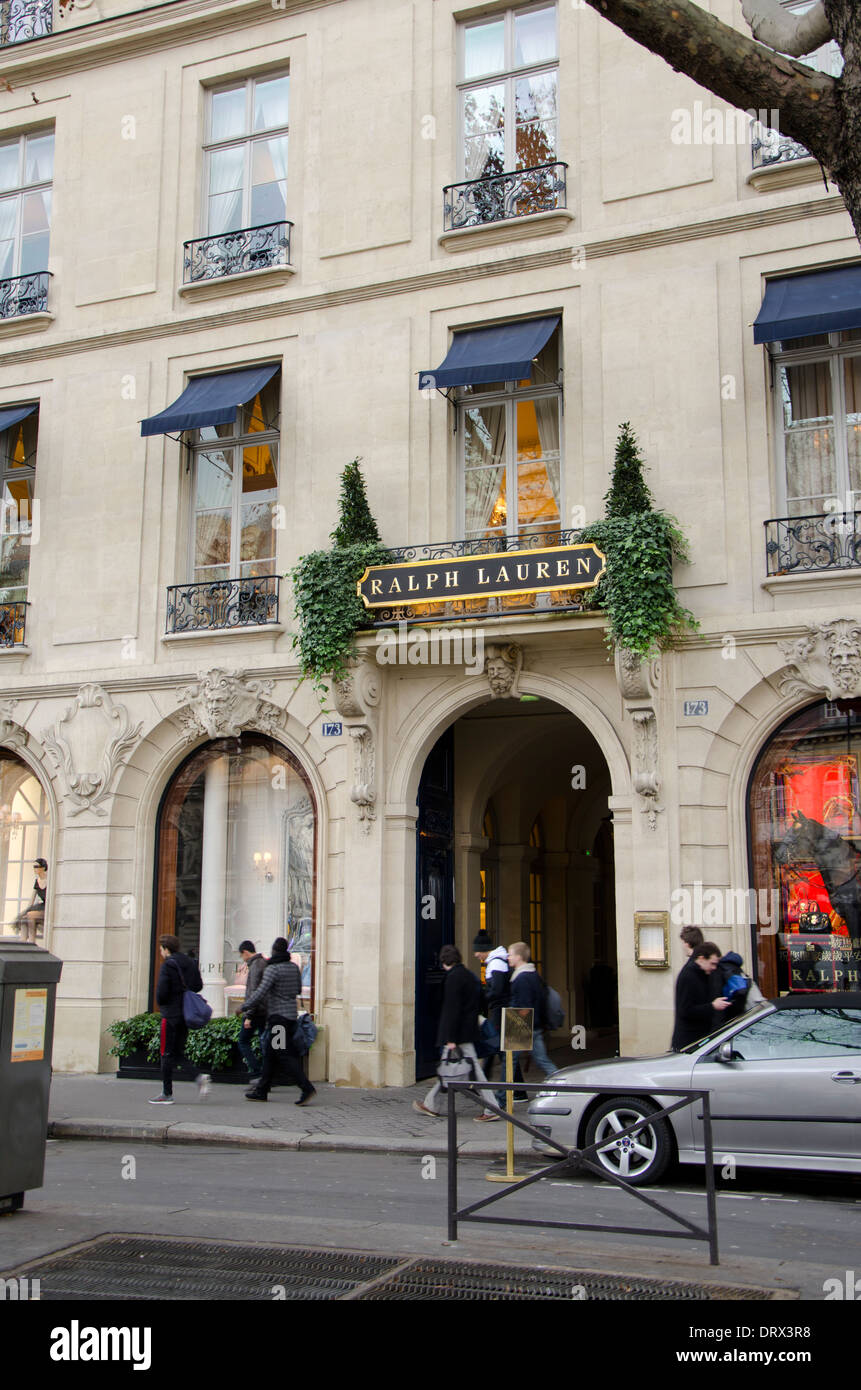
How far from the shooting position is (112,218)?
17922mm

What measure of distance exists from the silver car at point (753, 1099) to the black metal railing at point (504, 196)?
9956mm

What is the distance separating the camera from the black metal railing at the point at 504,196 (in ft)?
50.2

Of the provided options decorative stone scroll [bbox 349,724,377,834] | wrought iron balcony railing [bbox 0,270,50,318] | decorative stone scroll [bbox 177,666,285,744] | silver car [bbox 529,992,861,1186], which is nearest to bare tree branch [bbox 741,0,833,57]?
silver car [bbox 529,992,861,1186]

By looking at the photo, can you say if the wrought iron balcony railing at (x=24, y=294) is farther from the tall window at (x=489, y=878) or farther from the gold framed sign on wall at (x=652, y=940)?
the gold framed sign on wall at (x=652, y=940)

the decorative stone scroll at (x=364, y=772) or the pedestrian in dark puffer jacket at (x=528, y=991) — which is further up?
the decorative stone scroll at (x=364, y=772)

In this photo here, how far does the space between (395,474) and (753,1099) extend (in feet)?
29.0

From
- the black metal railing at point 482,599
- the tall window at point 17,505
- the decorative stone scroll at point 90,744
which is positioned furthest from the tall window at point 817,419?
the tall window at point 17,505

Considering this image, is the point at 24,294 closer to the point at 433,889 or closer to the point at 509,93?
the point at 509,93

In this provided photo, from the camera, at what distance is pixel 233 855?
16438 mm

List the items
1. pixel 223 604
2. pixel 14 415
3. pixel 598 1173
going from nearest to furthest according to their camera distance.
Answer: pixel 598 1173 < pixel 223 604 < pixel 14 415

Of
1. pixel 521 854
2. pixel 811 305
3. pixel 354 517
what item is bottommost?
pixel 521 854

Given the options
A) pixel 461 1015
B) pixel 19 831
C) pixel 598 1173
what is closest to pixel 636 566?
pixel 461 1015
